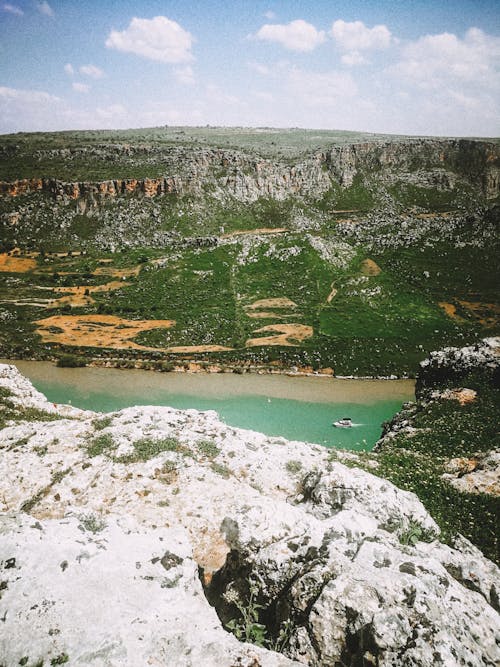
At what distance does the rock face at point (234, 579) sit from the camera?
25.5 feet

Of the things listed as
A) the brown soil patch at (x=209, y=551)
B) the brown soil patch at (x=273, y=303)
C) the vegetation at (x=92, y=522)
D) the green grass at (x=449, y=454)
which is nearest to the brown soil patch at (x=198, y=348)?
the brown soil patch at (x=273, y=303)

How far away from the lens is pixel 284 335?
71.9 meters

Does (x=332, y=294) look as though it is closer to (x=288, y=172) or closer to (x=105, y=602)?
(x=288, y=172)

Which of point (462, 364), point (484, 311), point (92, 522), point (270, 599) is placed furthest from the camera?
point (484, 311)

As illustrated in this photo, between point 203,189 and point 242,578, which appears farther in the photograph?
point 203,189

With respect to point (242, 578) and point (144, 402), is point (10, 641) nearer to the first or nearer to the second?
point (242, 578)

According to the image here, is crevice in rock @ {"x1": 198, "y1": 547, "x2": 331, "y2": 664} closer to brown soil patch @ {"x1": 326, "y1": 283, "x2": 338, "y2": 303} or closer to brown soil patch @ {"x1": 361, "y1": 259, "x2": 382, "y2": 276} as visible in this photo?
brown soil patch @ {"x1": 326, "y1": 283, "x2": 338, "y2": 303}

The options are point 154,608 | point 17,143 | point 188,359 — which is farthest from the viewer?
point 17,143

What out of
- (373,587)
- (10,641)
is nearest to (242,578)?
(373,587)

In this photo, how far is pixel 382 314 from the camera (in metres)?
80.6

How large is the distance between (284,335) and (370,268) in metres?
38.6

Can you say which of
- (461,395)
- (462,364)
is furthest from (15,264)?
(461,395)

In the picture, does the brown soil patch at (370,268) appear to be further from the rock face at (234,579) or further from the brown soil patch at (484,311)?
the rock face at (234,579)

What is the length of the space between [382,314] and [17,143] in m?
158
